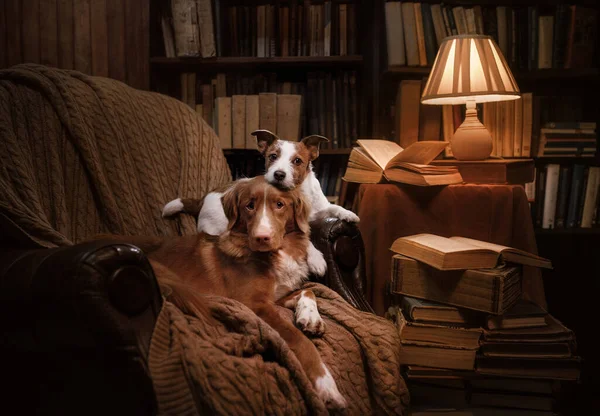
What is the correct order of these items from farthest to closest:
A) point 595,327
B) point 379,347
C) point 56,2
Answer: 1. point 595,327
2. point 56,2
3. point 379,347

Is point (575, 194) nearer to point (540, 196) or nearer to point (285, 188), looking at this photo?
point (540, 196)

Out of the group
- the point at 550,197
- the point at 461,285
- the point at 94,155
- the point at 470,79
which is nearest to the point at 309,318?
the point at 461,285

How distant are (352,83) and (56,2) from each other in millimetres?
1578

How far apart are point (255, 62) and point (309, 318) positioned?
1.81 meters

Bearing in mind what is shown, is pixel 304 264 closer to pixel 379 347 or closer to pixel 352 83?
pixel 379 347

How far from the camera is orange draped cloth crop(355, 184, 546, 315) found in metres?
2.20

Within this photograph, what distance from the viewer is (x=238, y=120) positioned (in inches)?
109

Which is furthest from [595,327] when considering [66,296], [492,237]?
[66,296]

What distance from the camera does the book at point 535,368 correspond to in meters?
1.58

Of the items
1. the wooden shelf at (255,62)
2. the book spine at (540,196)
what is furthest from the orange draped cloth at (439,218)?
the wooden shelf at (255,62)

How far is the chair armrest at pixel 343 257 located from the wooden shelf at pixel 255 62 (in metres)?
1.29

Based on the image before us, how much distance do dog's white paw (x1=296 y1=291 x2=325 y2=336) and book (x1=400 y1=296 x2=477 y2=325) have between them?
1.16 ft

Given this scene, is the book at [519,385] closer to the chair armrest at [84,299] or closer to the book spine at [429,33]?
the chair armrest at [84,299]

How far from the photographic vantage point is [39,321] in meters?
1.03
